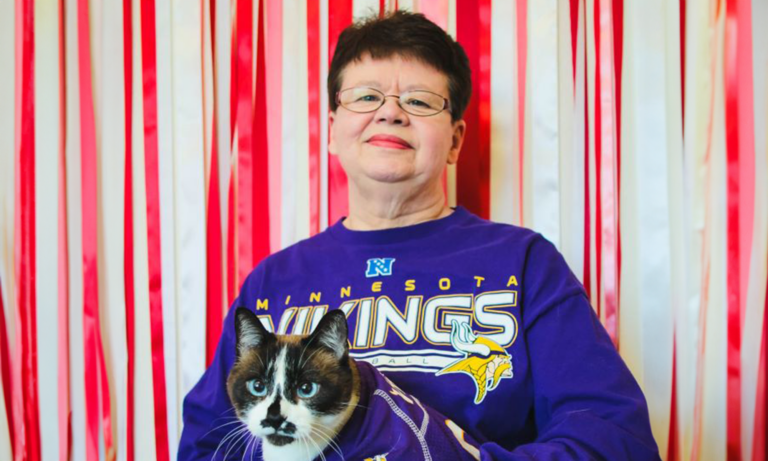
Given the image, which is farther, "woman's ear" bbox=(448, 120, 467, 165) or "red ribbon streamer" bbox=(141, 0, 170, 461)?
"red ribbon streamer" bbox=(141, 0, 170, 461)

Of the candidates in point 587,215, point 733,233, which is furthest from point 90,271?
point 733,233

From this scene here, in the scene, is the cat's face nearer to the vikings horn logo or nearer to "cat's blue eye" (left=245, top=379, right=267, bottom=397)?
"cat's blue eye" (left=245, top=379, right=267, bottom=397)

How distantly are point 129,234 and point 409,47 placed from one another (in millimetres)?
878

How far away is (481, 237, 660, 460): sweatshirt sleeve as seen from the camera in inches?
38.3

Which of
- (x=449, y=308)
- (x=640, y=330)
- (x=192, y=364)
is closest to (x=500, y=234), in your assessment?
(x=449, y=308)

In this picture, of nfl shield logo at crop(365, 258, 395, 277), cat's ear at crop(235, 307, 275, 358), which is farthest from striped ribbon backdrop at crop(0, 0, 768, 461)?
cat's ear at crop(235, 307, 275, 358)

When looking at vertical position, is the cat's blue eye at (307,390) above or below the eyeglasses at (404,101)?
below

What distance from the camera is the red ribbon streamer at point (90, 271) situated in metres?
1.65

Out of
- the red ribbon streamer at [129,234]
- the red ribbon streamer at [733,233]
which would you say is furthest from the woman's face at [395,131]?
the red ribbon streamer at [129,234]

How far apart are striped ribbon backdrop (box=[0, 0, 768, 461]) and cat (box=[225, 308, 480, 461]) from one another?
0.64 meters

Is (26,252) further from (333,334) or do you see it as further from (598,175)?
(598,175)

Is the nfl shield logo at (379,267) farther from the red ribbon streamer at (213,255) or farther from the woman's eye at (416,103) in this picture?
the red ribbon streamer at (213,255)

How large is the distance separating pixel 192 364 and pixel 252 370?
725 millimetres

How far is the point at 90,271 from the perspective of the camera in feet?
5.50
